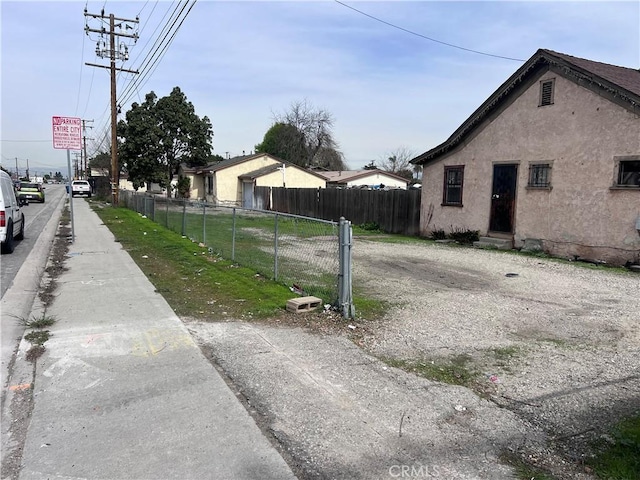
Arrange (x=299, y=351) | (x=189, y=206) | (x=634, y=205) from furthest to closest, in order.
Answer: (x=189, y=206), (x=634, y=205), (x=299, y=351)

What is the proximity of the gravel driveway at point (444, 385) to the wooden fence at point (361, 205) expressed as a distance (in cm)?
1135

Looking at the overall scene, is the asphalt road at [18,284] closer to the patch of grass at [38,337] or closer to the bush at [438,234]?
the patch of grass at [38,337]

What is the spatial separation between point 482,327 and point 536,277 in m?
4.44

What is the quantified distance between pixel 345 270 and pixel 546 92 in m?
10.4

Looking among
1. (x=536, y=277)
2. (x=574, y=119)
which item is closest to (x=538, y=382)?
(x=536, y=277)

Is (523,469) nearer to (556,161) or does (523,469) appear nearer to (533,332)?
(533,332)

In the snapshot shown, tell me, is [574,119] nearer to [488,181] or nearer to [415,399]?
[488,181]

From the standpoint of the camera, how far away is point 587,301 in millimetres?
7492

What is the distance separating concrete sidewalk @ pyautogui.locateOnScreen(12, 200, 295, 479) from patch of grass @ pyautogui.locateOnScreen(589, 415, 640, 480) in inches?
77.7

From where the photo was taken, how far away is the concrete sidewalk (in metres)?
2.94

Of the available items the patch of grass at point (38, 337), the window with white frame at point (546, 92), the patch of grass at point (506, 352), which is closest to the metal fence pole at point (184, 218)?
the patch of grass at point (38, 337)

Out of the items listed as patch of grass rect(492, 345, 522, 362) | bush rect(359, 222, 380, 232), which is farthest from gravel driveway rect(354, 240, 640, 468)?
bush rect(359, 222, 380, 232)

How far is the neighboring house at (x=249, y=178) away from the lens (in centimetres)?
3812

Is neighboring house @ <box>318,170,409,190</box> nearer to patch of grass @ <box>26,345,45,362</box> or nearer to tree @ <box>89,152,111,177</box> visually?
patch of grass @ <box>26,345,45,362</box>
